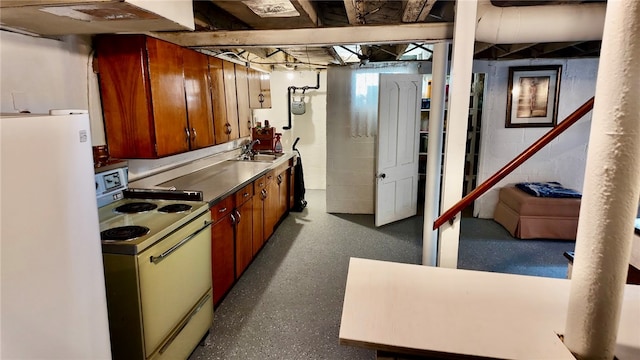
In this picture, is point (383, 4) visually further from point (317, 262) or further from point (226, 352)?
point (226, 352)

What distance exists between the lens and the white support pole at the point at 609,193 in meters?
0.93

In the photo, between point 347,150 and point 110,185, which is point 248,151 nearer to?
point 347,150

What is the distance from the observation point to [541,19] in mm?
2434

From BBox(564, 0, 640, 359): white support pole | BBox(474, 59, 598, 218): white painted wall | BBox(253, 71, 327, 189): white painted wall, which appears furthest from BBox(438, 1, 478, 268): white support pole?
BBox(253, 71, 327, 189): white painted wall

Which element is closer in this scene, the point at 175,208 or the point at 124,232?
the point at 124,232

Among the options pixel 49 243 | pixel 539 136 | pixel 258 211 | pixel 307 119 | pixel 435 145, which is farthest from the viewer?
pixel 307 119

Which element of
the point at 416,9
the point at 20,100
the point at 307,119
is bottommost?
the point at 307,119

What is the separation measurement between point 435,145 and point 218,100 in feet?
6.43

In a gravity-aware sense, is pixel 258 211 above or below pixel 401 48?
below

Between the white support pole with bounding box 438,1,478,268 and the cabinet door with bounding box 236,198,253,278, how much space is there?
159 cm

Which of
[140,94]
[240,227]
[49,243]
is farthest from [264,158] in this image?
[49,243]

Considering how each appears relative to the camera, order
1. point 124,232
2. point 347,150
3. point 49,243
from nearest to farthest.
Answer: point 49,243 → point 124,232 → point 347,150

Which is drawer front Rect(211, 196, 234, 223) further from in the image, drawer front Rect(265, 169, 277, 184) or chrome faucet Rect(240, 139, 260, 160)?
chrome faucet Rect(240, 139, 260, 160)

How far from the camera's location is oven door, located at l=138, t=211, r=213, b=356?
169cm
